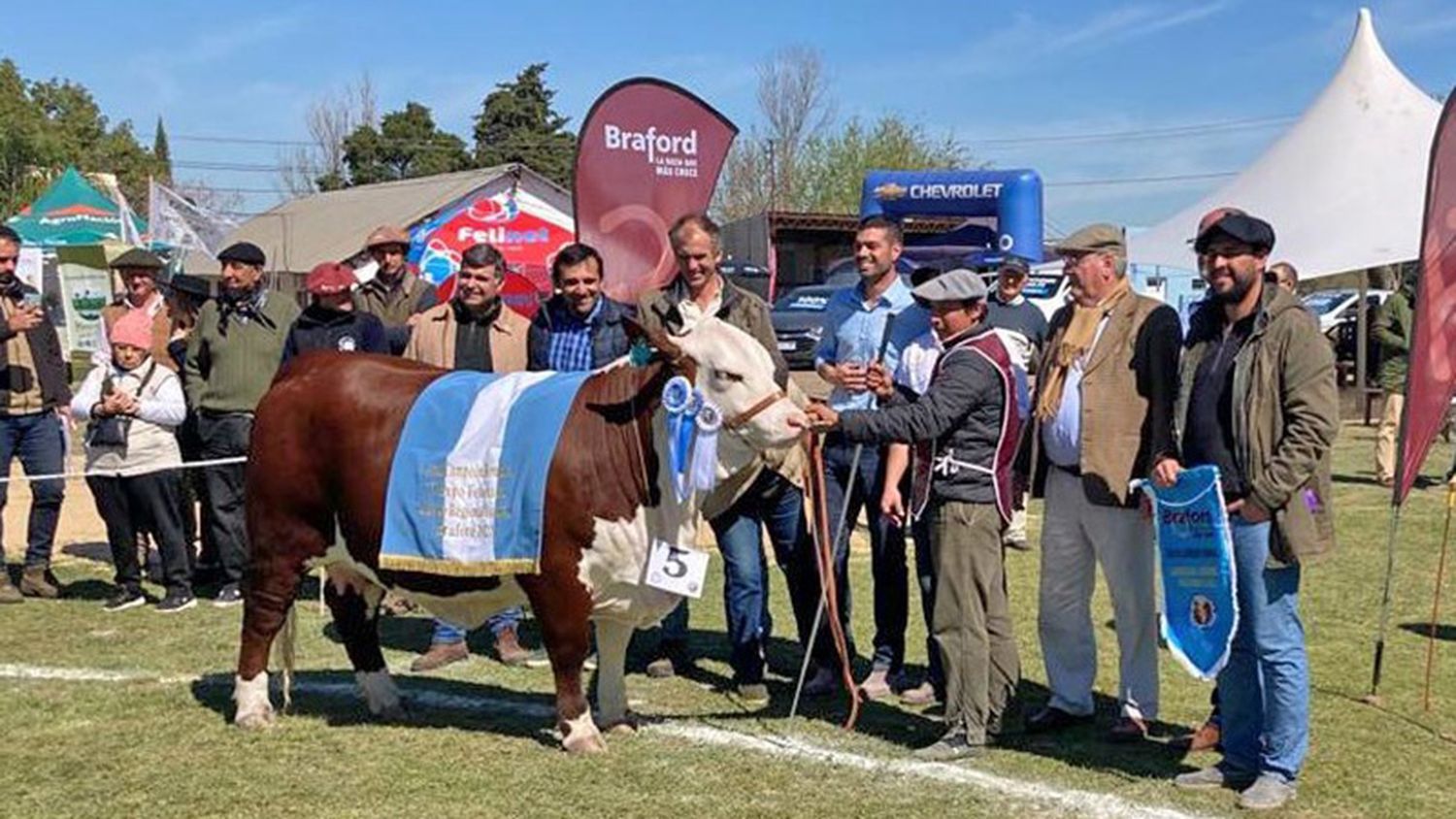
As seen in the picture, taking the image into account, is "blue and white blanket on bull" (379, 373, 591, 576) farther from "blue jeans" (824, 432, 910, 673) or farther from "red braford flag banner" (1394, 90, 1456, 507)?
"red braford flag banner" (1394, 90, 1456, 507)

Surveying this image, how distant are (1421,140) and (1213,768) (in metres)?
15.0

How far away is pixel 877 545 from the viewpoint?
24.0ft

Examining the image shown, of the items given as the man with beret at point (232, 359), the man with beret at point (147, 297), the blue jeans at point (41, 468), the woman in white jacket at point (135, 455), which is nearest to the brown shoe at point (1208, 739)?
the man with beret at point (232, 359)

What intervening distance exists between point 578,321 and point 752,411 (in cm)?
195

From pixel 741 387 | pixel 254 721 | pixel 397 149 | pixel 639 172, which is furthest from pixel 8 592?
pixel 397 149

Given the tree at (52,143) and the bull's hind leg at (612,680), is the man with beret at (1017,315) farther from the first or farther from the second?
the tree at (52,143)

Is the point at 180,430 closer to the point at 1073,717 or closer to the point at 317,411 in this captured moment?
the point at 317,411

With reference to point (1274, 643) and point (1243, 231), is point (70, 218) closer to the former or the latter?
point (1243, 231)

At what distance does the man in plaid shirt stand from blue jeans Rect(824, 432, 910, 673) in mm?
1224

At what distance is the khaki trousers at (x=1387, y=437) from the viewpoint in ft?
48.2

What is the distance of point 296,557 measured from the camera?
6.38m

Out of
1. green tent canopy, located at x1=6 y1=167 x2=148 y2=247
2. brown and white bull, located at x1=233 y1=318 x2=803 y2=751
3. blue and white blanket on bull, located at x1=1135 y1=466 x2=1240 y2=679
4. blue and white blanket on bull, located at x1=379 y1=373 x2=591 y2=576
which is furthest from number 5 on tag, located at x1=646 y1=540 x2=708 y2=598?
green tent canopy, located at x1=6 y1=167 x2=148 y2=247

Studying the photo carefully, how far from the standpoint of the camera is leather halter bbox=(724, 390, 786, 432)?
5637mm

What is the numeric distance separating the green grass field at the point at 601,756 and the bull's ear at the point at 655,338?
169cm
